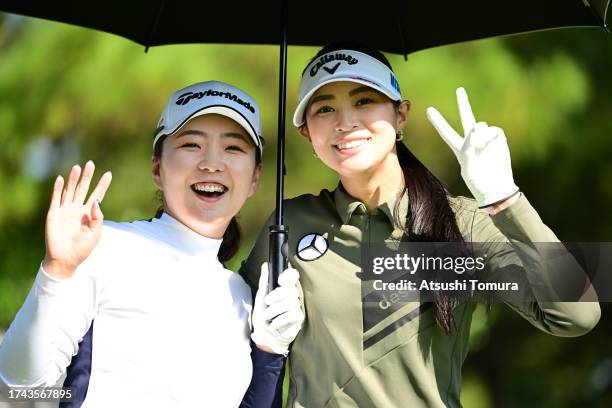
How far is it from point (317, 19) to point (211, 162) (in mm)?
724

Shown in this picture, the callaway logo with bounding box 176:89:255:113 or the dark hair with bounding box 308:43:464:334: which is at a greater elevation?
the callaway logo with bounding box 176:89:255:113

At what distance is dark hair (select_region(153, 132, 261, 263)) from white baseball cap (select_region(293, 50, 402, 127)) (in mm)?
250

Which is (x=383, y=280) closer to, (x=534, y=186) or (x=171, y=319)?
(x=171, y=319)

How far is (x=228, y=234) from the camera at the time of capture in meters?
2.96

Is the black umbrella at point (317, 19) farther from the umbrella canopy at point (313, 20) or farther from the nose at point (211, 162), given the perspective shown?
the nose at point (211, 162)

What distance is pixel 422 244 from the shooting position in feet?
8.80

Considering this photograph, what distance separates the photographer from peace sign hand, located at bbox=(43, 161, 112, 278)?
233cm

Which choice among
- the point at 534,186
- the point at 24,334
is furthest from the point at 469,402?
the point at 24,334

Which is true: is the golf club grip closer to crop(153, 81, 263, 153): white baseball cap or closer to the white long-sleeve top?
the white long-sleeve top

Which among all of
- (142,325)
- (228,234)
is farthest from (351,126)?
(142,325)

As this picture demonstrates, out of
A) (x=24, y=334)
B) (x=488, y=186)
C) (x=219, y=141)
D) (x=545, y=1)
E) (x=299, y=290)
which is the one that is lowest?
(x=24, y=334)

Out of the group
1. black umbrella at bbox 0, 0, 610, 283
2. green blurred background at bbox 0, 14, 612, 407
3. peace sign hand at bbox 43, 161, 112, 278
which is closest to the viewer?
peace sign hand at bbox 43, 161, 112, 278

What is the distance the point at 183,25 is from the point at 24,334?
125cm


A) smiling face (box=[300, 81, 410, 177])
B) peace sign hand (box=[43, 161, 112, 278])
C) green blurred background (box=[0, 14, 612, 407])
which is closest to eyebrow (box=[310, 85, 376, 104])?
smiling face (box=[300, 81, 410, 177])
